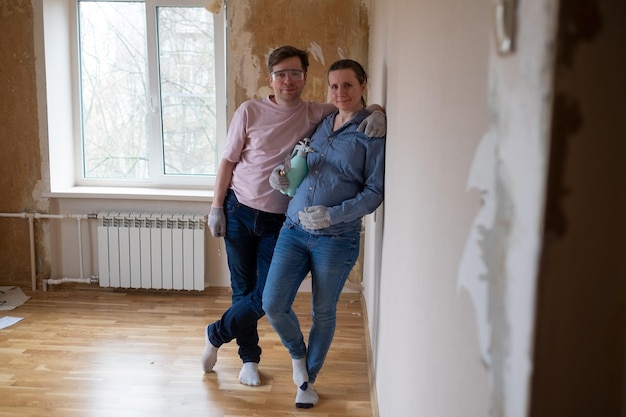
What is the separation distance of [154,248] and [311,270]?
1777 millimetres

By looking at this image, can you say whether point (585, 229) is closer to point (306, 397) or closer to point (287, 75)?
point (287, 75)

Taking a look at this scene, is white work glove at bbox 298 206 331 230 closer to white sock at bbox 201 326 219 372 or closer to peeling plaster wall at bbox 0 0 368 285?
white sock at bbox 201 326 219 372

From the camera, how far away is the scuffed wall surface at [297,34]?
355 centimetres

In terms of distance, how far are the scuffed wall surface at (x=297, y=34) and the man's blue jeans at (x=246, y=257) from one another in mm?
1401

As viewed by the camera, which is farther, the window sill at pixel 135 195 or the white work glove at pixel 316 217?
the window sill at pixel 135 195

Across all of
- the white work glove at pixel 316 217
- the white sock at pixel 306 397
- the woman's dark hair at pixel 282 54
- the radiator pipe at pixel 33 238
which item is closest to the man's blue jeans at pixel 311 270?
the white work glove at pixel 316 217

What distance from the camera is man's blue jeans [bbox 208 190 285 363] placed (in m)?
2.40

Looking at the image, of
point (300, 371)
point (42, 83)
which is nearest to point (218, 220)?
point (300, 371)

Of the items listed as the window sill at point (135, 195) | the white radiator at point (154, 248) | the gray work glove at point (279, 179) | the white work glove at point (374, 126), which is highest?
the white work glove at point (374, 126)

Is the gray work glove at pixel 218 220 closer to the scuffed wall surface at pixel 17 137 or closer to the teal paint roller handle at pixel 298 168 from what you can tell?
the teal paint roller handle at pixel 298 168

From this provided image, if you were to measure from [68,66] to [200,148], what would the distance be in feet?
3.34

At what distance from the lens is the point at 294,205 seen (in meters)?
2.20

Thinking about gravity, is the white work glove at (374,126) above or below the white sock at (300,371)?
above

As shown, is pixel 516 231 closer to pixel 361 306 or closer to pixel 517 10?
pixel 517 10
